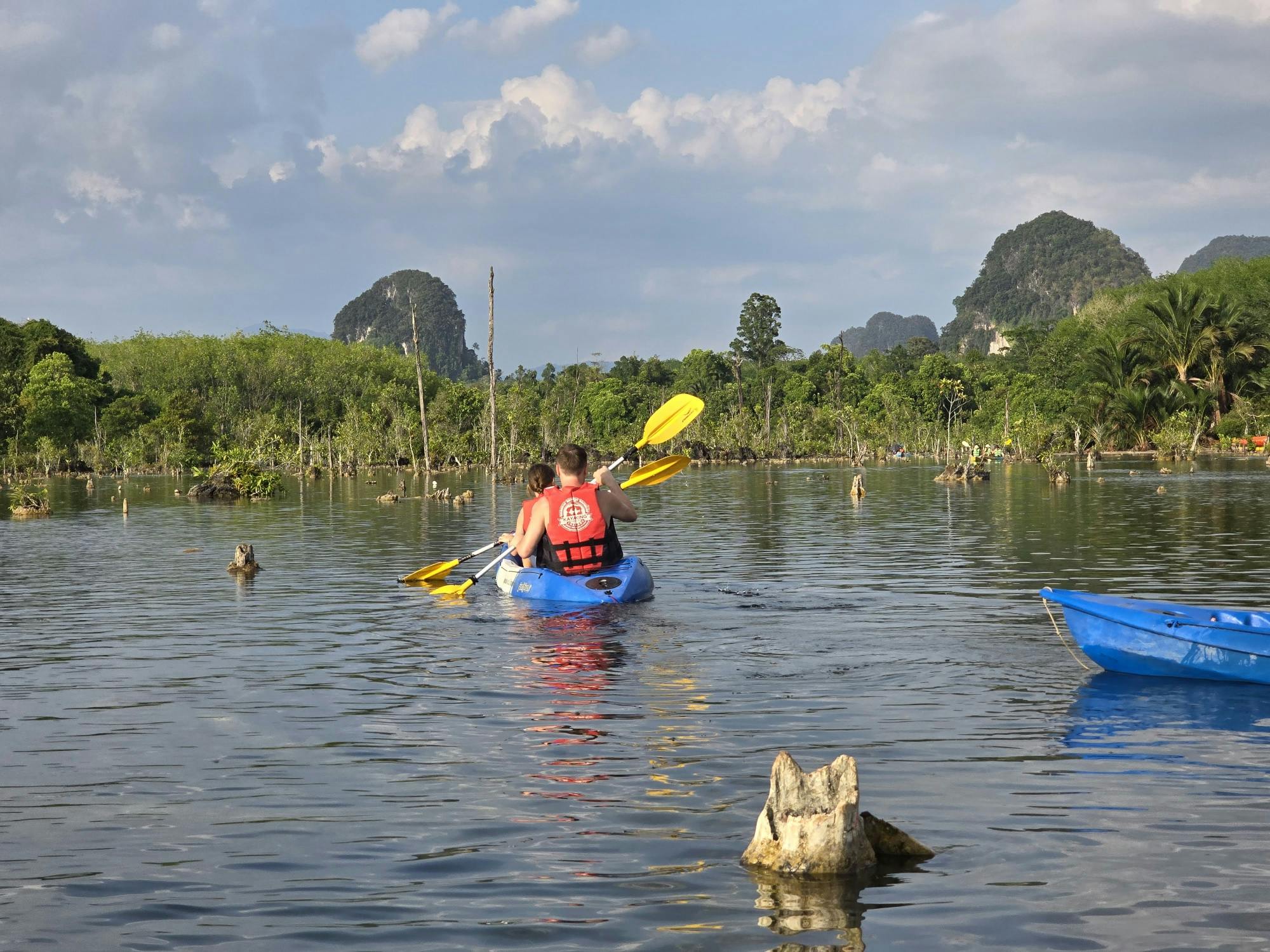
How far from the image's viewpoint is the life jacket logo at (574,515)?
1345 cm

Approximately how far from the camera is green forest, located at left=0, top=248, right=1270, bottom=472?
2830 inches

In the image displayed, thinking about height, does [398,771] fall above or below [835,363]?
below

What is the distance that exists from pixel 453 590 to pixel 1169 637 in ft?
30.0

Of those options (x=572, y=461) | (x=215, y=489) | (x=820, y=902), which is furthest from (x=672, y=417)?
(x=215, y=489)

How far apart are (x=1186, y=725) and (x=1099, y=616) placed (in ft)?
5.29

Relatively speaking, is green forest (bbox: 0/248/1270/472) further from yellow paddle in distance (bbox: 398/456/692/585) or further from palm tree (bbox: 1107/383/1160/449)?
yellow paddle in distance (bbox: 398/456/692/585)

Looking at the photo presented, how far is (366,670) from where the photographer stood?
10547 mm

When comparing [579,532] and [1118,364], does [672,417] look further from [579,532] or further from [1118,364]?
[1118,364]

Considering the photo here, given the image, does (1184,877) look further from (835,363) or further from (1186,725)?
(835,363)

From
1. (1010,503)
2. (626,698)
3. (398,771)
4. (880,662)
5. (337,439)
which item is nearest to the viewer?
(398,771)

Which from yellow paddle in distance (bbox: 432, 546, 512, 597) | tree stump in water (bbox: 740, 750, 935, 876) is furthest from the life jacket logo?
tree stump in water (bbox: 740, 750, 935, 876)

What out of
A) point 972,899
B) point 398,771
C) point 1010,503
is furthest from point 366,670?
point 1010,503

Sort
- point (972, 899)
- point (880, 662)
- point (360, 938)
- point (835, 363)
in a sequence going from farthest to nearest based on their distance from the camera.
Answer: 1. point (835, 363)
2. point (880, 662)
3. point (972, 899)
4. point (360, 938)

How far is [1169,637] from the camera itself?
9234mm
